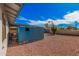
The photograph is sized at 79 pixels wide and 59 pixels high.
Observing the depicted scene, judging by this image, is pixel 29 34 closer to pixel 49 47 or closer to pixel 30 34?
pixel 30 34

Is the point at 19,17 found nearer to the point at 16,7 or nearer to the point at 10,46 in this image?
the point at 16,7

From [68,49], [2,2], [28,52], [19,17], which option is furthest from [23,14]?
[68,49]

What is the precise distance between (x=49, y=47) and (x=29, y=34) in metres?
0.40

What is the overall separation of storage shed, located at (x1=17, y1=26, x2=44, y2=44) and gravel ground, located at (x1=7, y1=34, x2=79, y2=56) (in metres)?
0.07

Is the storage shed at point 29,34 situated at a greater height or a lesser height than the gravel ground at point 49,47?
greater

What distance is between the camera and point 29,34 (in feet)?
12.6

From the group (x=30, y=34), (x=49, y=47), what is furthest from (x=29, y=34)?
(x=49, y=47)

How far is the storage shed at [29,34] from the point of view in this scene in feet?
12.4

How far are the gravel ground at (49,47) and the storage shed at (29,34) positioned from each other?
72 millimetres

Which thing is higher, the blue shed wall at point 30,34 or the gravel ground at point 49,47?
the blue shed wall at point 30,34

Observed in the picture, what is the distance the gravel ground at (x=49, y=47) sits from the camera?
150 inches

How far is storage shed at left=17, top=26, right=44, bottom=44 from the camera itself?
3787 millimetres

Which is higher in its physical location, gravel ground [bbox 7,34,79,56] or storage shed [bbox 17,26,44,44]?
storage shed [bbox 17,26,44,44]

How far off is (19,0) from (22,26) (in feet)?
1.44
